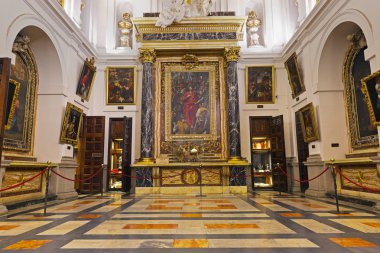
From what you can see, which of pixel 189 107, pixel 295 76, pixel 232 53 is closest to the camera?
pixel 295 76

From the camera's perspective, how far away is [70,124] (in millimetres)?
9945

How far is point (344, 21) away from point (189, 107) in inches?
258

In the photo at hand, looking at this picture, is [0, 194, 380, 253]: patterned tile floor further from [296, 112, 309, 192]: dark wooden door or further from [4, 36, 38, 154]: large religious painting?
[296, 112, 309, 192]: dark wooden door

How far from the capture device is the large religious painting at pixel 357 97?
8016 mm

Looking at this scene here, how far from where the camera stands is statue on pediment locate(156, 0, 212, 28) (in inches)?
480

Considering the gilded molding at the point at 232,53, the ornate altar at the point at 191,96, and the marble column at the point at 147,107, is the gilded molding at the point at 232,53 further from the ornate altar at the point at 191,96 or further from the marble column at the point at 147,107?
the marble column at the point at 147,107

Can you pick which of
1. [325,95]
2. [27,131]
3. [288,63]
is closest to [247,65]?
[288,63]

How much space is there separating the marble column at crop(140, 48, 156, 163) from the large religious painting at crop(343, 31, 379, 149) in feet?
23.3

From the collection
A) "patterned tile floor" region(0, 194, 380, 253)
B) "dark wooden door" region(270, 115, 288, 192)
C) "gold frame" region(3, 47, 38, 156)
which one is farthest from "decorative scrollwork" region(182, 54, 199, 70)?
"patterned tile floor" region(0, 194, 380, 253)

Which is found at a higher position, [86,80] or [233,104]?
[86,80]

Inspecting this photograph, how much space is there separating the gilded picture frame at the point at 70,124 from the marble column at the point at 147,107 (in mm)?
2508

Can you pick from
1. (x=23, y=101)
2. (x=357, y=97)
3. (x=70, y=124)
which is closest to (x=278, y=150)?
(x=357, y=97)

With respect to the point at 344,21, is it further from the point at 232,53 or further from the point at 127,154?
the point at 127,154

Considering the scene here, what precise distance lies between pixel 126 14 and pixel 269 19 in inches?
272
